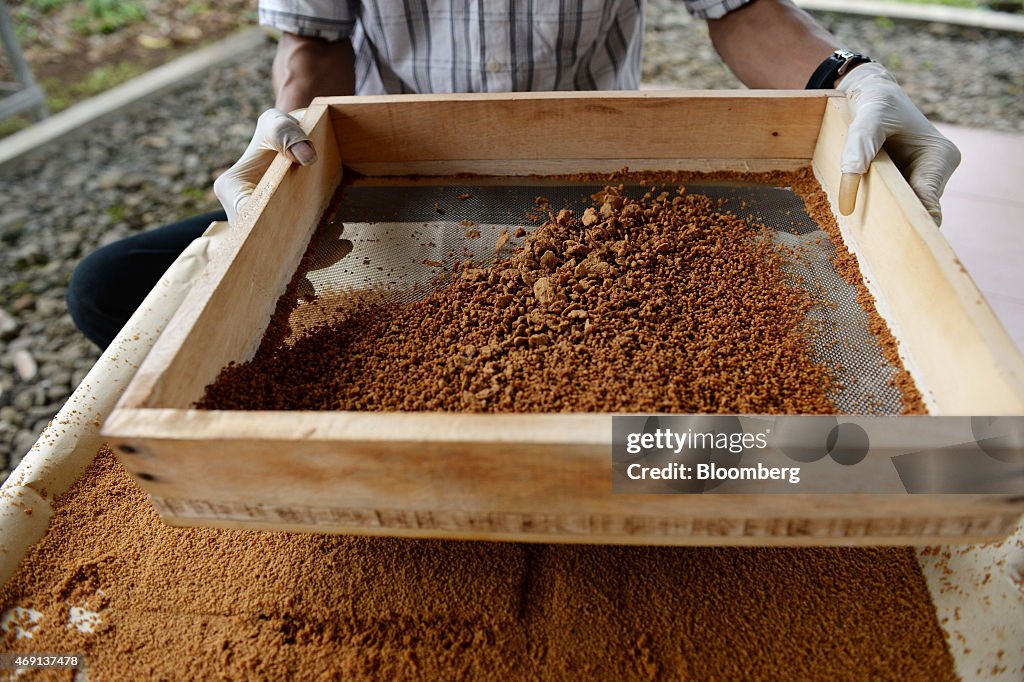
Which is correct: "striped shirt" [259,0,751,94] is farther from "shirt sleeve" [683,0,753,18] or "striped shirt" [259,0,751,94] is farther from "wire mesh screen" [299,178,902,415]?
"wire mesh screen" [299,178,902,415]

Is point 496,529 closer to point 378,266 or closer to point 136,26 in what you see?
point 378,266

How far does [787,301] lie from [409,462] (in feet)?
2.30

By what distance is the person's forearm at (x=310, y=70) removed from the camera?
Result: 1.62 m

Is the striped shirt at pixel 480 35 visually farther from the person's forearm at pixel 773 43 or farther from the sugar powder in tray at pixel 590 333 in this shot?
the sugar powder in tray at pixel 590 333

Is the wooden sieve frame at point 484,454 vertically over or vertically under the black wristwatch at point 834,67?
under

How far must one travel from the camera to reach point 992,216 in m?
2.38

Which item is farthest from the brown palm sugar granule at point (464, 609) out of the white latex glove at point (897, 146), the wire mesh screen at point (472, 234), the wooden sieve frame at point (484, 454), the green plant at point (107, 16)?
the green plant at point (107, 16)

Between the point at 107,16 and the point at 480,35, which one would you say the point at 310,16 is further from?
the point at 107,16

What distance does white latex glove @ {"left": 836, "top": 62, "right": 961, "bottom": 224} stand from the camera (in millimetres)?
1106

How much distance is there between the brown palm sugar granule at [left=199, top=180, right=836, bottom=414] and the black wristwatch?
42 cm

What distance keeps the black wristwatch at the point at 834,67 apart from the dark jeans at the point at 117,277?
4.82 feet

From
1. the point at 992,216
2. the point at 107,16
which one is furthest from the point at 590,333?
the point at 107,16

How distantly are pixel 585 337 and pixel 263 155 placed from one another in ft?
2.42

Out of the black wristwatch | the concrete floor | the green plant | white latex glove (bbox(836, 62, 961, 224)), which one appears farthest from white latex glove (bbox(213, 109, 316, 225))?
the green plant
